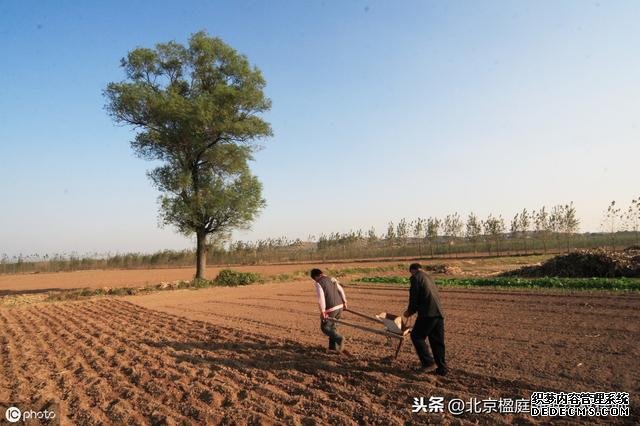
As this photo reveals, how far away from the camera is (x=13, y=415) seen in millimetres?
6336

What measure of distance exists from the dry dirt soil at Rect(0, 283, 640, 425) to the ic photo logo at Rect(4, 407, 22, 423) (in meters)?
0.50

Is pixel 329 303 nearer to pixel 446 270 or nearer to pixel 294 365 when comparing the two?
pixel 294 365

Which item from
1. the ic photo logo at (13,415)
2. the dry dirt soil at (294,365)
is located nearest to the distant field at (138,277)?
the dry dirt soil at (294,365)

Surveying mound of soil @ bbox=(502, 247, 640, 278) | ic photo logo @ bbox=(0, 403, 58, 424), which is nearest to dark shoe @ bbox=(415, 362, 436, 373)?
ic photo logo @ bbox=(0, 403, 58, 424)

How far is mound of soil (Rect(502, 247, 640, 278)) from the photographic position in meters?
23.7

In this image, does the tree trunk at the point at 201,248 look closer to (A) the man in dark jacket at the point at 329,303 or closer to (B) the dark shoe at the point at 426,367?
(A) the man in dark jacket at the point at 329,303

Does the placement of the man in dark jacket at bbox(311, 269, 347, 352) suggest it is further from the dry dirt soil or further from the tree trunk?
the tree trunk

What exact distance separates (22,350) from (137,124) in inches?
765

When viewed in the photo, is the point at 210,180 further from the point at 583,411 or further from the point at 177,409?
the point at 583,411

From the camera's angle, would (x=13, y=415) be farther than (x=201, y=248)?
No

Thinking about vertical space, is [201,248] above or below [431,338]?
above

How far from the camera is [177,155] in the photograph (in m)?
28.3

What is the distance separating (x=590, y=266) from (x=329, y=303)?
21.3 meters

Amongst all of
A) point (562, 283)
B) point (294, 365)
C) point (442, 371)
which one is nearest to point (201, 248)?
point (562, 283)
